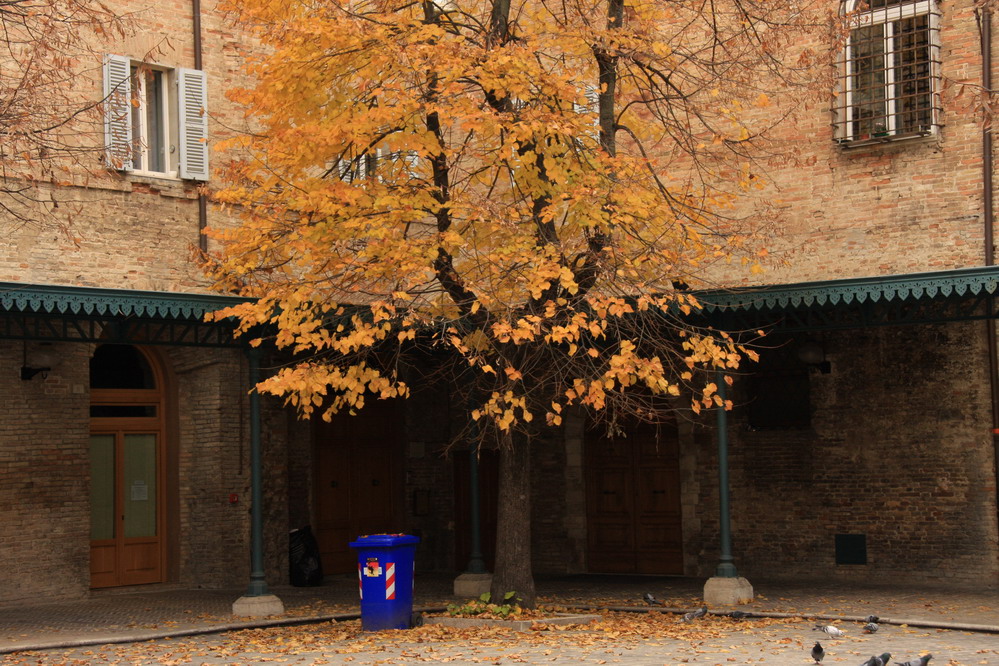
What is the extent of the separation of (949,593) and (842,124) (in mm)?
6129

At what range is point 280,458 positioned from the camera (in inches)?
747

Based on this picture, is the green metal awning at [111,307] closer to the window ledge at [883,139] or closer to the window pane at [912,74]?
the window ledge at [883,139]

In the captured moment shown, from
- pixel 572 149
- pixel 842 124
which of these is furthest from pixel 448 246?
pixel 842 124

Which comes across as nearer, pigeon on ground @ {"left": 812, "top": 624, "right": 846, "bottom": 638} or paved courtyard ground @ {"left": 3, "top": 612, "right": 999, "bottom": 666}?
paved courtyard ground @ {"left": 3, "top": 612, "right": 999, "bottom": 666}

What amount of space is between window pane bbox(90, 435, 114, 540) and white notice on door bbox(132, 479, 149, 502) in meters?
0.36

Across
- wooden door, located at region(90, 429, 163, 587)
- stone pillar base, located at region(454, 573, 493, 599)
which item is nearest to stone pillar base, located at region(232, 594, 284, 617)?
stone pillar base, located at region(454, 573, 493, 599)

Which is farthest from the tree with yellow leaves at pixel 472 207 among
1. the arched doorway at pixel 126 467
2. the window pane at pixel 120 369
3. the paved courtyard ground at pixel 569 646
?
the arched doorway at pixel 126 467

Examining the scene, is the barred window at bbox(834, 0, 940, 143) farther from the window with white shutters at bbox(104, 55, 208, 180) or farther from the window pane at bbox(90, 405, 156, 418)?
the window pane at bbox(90, 405, 156, 418)

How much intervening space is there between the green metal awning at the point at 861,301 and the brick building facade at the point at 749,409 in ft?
0.55

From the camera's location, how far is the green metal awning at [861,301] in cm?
1375

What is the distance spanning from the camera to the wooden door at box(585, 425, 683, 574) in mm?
19547

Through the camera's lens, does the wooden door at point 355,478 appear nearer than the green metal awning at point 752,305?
No

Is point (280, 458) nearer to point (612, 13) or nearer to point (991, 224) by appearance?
point (612, 13)

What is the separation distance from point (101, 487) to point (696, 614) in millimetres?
8424
